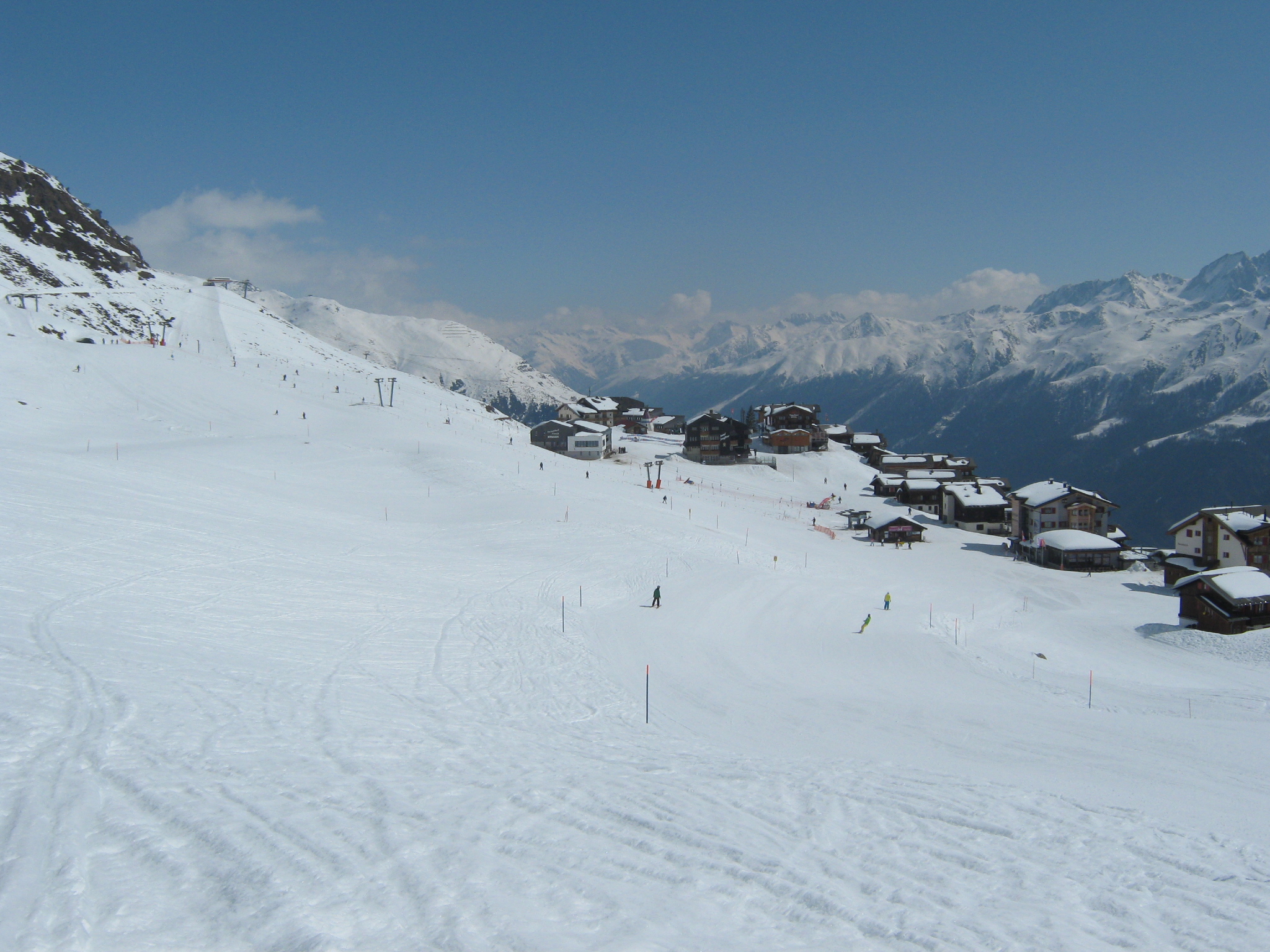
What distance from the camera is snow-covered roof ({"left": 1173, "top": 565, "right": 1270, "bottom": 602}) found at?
31.5m

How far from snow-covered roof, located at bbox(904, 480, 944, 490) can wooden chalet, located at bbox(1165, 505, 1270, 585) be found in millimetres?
24068

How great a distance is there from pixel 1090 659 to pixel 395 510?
1261 inches

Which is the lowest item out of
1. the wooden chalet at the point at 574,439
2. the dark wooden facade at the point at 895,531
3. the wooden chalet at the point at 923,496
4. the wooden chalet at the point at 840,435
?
the dark wooden facade at the point at 895,531

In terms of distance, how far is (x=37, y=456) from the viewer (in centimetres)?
3067

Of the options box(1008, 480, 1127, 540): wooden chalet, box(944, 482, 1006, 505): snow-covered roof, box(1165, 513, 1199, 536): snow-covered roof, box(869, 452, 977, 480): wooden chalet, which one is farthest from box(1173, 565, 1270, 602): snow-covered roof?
box(869, 452, 977, 480): wooden chalet

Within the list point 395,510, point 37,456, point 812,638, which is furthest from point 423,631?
point 37,456

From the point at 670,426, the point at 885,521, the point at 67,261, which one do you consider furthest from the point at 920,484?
the point at 67,261

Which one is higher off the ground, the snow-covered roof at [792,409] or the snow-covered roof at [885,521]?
the snow-covered roof at [792,409]

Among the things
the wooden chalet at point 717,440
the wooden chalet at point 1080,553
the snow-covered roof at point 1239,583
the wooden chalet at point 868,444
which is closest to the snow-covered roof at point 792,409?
the wooden chalet at point 868,444

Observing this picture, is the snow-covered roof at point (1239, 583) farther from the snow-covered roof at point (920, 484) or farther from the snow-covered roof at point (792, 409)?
the snow-covered roof at point (792, 409)

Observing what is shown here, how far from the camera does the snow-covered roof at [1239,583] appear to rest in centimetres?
3150

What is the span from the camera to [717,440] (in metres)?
85.8

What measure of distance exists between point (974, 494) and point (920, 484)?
21.5ft

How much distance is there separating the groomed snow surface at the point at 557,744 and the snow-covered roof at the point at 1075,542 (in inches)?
502
